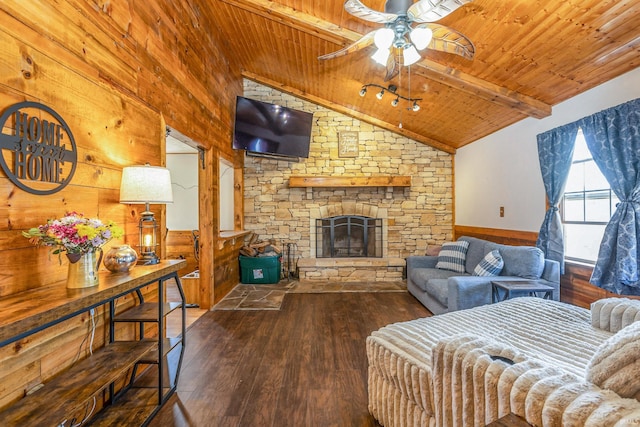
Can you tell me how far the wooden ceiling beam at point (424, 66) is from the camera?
336cm

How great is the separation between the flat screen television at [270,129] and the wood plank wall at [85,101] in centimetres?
165

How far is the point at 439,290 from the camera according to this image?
3.51 metres

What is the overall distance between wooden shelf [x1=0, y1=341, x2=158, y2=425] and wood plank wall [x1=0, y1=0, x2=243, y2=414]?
0.09 meters

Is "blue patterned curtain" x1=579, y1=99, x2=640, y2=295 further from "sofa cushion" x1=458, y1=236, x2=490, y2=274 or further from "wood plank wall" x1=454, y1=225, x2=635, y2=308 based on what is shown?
"sofa cushion" x1=458, y1=236, x2=490, y2=274

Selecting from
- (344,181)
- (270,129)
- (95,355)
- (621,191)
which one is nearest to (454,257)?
(621,191)

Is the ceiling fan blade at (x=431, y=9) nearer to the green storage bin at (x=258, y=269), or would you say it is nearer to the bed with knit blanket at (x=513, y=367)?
the bed with knit blanket at (x=513, y=367)

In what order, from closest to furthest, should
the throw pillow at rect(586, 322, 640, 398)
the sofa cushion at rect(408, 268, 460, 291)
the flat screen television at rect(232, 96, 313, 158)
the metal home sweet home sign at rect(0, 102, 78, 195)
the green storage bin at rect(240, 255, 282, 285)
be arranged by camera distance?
1. the throw pillow at rect(586, 322, 640, 398)
2. the metal home sweet home sign at rect(0, 102, 78, 195)
3. the sofa cushion at rect(408, 268, 460, 291)
4. the flat screen television at rect(232, 96, 313, 158)
5. the green storage bin at rect(240, 255, 282, 285)

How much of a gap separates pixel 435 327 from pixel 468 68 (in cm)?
277

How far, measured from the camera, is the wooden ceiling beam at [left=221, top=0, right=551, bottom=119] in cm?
336

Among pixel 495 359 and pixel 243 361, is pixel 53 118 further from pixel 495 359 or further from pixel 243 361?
pixel 495 359

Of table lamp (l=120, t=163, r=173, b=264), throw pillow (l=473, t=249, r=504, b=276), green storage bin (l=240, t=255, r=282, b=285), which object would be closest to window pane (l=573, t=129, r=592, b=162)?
throw pillow (l=473, t=249, r=504, b=276)

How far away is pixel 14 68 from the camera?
4.66 feet

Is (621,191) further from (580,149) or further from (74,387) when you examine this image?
(74,387)

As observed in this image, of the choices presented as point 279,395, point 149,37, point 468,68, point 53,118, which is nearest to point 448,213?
point 468,68
